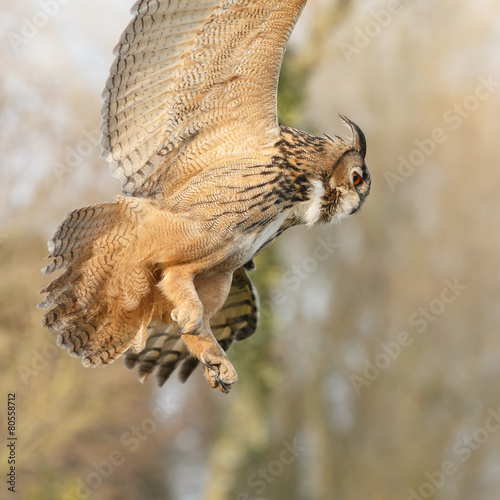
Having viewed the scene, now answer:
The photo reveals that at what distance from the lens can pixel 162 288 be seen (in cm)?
256

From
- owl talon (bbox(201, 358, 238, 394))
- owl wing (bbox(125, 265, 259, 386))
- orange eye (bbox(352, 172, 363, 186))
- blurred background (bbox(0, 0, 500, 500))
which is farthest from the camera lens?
blurred background (bbox(0, 0, 500, 500))

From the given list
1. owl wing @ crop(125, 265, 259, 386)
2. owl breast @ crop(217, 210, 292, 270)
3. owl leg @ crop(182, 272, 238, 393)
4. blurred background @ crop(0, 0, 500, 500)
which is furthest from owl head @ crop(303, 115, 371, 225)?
blurred background @ crop(0, 0, 500, 500)

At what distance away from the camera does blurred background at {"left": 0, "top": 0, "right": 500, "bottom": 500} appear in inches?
309

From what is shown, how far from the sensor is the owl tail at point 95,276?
2.54 meters

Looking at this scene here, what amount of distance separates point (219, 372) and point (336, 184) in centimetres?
83

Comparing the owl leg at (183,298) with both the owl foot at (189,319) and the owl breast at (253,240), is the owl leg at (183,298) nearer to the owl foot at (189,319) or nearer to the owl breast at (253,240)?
the owl foot at (189,319)

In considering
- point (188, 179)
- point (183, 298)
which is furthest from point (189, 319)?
point (188, 179)

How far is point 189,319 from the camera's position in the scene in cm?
244

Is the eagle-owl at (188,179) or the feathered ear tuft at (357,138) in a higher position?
the feathered ear tuft at (357,138)

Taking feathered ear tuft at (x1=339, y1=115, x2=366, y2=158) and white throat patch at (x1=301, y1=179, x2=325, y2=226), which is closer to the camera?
white throat patch at (x1=301, y1=179, x2=325, y2=226)

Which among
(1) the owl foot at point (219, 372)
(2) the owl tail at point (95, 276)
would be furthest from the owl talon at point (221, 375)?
(2) the owl tail at point (95, 276)

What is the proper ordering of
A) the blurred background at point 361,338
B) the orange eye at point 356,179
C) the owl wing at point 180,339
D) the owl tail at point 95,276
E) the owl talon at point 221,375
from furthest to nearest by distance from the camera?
the blurred background at point 361,338, the owl wing at point 180,339, the orange eye at point 356,179, the owl tail at point 95,276, the owl talon at point 221,375

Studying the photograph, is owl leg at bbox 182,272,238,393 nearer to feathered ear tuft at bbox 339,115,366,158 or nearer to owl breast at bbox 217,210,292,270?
owl breast at bbox 217,210,292,270

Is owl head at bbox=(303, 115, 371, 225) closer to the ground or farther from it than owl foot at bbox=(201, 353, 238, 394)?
farther from it
